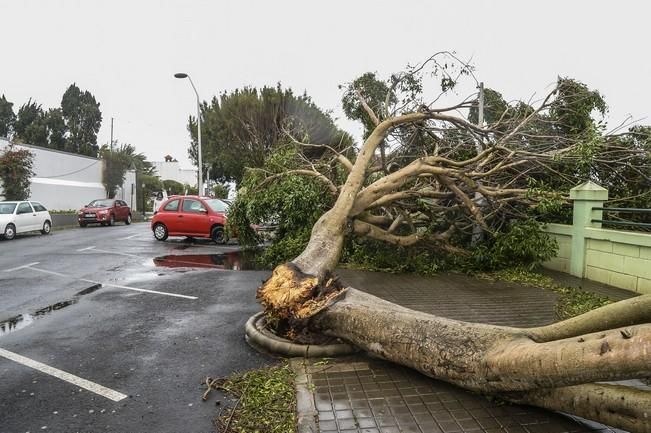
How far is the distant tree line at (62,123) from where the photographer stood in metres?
48.2

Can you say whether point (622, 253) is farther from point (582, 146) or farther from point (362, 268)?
point (362, 268)

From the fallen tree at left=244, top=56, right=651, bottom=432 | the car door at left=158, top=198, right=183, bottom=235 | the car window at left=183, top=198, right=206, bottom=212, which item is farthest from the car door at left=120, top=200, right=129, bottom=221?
the fallen tree at left=244, top=56, right=651, bottom=432

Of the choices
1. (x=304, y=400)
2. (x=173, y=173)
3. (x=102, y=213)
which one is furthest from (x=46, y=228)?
(x=173, y=173)

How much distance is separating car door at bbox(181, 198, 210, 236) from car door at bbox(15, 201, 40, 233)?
25.4 ft

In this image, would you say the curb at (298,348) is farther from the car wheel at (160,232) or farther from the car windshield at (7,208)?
the car windshield at (7,208)

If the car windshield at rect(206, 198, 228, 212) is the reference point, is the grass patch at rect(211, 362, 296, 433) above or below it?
below

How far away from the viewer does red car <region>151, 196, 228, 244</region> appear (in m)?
15.3

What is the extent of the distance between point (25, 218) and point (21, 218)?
0.27m

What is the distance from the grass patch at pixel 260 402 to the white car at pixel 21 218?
17425mm

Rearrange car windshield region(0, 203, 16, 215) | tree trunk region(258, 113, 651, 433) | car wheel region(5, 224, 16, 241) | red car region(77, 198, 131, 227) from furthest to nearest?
1. red car region(77, 198, 131, 227)
2. car windshield region(0, 203, 16, 215)
3. car wheel region(5, 224, 16, 241)
4. tree trunk region(258, 113, 651, 433)

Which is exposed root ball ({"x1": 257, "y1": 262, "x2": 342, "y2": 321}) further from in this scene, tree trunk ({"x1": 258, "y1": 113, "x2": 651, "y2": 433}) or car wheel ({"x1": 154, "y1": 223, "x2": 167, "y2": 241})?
car wheel ({"x1": 154, "y1": 223, "x2": 167, "y2": 241})

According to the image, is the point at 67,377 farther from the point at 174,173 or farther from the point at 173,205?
the point at 174,173

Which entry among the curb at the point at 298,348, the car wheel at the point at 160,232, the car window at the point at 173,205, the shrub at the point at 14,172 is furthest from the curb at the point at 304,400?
the shrub at the point at 14,172

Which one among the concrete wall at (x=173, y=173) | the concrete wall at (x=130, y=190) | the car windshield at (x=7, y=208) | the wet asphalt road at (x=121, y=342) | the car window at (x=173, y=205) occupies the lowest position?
the wet asphalt road at (x=121, y=342)
